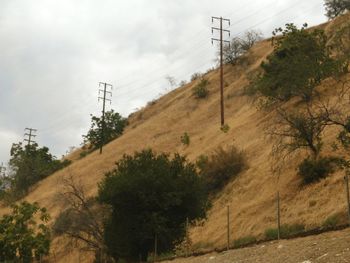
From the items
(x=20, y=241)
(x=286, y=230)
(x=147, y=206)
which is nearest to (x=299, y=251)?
(x=286, y=230)

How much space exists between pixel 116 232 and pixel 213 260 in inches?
366

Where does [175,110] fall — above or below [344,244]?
above

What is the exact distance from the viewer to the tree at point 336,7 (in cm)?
8525

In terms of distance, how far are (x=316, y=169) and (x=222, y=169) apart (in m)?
11.5

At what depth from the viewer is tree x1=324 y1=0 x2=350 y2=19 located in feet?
280

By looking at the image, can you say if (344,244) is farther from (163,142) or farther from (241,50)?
(241,50)

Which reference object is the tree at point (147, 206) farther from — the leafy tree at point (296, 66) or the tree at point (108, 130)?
the tree at point (108, 130)

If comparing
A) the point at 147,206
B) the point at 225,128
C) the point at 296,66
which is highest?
the point at 296,66

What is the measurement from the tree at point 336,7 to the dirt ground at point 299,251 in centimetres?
7124

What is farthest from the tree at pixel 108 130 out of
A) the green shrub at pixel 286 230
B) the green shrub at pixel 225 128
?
the green shrub at pixel 286 230

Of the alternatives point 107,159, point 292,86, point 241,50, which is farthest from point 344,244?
point 241,50

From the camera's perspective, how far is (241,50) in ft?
296

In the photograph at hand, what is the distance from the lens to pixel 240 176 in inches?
1491

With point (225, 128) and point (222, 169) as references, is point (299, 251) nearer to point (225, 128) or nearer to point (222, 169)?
point (222, 169)
